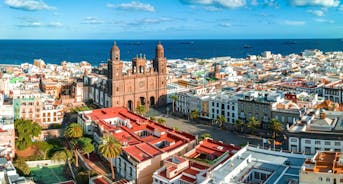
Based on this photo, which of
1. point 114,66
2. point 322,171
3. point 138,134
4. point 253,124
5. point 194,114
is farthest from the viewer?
point 114,66

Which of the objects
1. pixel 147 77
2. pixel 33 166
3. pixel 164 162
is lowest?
pixel 33 166

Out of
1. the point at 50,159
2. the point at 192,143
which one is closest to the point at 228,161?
the point at 192,143

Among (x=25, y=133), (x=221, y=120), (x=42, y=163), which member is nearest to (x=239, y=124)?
(x=221, y=120)

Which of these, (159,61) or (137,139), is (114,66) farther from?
(137,139)

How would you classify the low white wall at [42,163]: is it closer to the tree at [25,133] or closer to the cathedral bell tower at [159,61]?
the tree at [25,133]

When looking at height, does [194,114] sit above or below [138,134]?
below

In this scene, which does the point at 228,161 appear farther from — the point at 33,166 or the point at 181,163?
the point at 33,166

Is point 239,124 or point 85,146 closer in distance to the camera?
point 85,146

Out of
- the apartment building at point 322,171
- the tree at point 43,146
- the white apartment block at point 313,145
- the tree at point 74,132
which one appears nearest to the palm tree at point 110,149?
the tree at point 74,132
